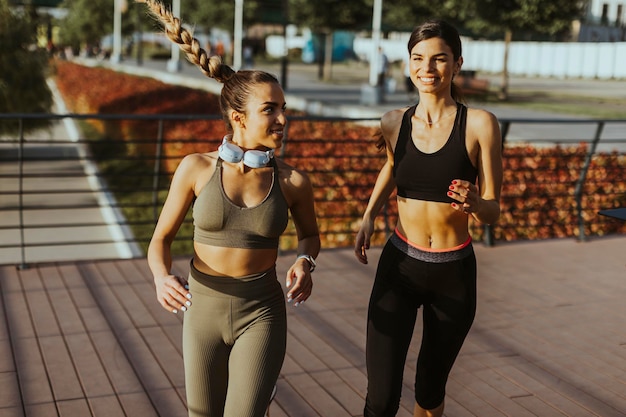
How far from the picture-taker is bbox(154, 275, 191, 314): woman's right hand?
2918 millimetres

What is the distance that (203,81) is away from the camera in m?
39.4

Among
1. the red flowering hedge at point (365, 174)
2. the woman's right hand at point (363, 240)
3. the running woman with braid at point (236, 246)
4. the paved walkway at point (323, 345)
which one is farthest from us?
the red flowering hedge at point (365, 174)

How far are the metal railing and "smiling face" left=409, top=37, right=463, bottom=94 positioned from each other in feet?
10.3

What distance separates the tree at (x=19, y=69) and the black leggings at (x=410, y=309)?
20628 mm

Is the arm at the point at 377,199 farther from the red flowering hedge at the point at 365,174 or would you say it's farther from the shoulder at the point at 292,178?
the red flowering hedge at the point at 365,174

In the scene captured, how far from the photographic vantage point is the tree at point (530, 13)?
3120 cm

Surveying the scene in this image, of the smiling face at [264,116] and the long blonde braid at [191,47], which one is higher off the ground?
the long blonde braid at [191,47]

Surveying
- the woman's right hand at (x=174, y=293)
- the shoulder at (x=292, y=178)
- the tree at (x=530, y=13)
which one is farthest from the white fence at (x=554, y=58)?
the woman's right hand at (x=174, y=293)

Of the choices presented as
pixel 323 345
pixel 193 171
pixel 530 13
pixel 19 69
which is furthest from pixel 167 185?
pixel 530 13

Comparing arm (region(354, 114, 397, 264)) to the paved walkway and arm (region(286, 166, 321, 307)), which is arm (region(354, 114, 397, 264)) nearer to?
arm (region(286, 166, 321, 307))

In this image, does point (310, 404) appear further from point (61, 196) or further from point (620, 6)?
point (620, 6)

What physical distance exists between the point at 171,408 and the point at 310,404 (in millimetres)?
788

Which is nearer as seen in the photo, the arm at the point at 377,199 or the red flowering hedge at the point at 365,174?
the arm at the point at 377,199

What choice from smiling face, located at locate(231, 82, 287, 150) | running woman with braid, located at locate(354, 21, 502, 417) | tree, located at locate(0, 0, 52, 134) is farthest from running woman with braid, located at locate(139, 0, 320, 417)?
tree, located at locate(0, 0, 52, 134)
